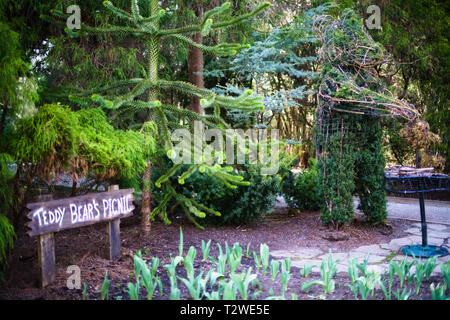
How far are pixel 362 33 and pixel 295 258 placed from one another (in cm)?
337

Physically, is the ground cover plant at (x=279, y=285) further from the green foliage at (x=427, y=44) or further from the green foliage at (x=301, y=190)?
the green foliage at (x=427, y=44)

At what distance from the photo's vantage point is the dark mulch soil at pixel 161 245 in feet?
10.2

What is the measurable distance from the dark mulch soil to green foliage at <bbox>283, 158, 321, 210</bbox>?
0.69 ft

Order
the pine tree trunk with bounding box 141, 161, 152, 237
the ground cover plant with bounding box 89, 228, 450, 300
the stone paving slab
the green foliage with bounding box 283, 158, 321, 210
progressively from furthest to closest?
the green foliage with bounding box 283, 158, 321, 210 → the pine tree trunk with bounding box 141, 161, 152, 237 → the stone paving slab → the ground cover plant with bounding box 89, 228, 450, 300

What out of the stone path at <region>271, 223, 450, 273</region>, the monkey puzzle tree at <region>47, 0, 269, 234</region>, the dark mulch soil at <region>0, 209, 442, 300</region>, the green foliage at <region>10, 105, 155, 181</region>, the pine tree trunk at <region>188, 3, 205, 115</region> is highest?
the pine tree trunk at <region>188, 3, 205, 115</region>

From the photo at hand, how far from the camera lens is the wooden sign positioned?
9.88 ft

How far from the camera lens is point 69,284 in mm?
3141

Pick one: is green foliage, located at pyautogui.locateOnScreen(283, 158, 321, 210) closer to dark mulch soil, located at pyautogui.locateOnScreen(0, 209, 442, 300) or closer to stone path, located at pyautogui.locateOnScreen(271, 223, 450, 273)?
dark mulch soil, located at pyautogui.locateOnScreen(0, 209, 442, 300)

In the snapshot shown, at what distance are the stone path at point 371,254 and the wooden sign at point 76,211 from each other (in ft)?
6.47

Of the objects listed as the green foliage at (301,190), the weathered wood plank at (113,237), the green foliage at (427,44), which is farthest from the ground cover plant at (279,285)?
the green foliage at (427,44)

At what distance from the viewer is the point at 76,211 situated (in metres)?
3.33

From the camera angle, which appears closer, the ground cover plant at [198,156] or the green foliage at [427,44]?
the ground cover plant at [198,156]

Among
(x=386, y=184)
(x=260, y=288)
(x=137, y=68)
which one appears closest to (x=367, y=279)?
(x=260, y=288)
